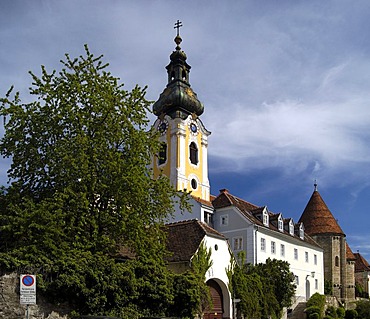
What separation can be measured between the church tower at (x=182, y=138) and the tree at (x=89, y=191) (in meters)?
30.9

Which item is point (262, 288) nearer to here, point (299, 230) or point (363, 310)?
point (363, 310)

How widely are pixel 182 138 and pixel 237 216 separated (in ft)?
41.9

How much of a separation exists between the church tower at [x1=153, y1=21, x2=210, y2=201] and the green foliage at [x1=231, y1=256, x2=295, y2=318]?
19467 mm

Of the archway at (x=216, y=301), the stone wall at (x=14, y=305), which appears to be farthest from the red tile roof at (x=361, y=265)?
the stone wall at (x=14, y=305)

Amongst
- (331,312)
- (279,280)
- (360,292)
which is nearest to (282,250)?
(331,312)

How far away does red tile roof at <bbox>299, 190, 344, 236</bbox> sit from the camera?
65.6 m

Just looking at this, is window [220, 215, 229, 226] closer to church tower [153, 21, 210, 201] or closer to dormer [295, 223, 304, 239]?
church tower [153, 21, 210, 201]

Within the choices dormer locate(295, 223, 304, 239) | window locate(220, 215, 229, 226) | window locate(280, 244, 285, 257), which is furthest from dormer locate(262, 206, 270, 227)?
dormer locate(295, 223, 304, 239)

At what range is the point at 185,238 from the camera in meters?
31.1

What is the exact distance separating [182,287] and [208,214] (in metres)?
25.8

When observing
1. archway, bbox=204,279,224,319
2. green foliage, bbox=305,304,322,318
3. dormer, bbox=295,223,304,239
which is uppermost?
dormer, bbox=295,223,304,239

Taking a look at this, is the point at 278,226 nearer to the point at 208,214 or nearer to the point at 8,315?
the point at 208,214

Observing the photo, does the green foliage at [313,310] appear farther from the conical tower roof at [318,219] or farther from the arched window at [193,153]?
the arched window at [193,153]

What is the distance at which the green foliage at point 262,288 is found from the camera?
3262 centimetres
